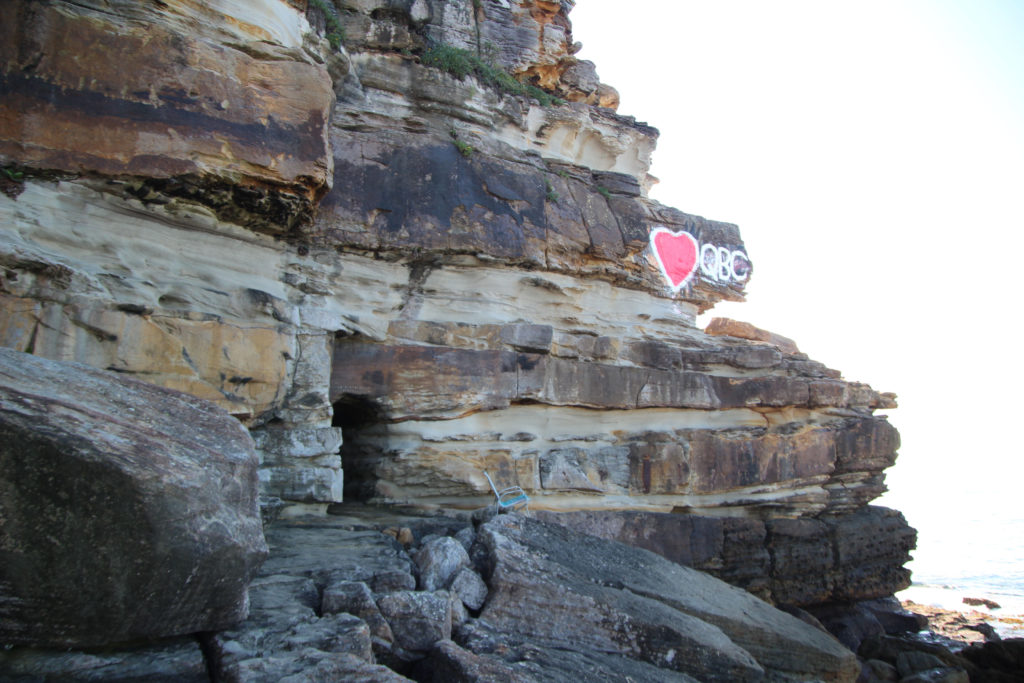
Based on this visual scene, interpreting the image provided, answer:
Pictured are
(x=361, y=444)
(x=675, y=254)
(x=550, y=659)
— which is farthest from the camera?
(x=675, y=254)

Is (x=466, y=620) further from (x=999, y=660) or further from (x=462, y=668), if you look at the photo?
(x=999, y=660)

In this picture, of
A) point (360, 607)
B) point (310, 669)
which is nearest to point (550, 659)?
point (360, 607)

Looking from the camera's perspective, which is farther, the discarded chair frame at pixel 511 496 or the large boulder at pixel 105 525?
the discarded chair frame at pixel 511 496

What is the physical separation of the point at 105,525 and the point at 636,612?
13.5 feet

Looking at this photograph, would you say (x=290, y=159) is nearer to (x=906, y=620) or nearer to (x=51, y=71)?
(x=51, y=71)

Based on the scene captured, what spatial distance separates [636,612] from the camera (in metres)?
5.79

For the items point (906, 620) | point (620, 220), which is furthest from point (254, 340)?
point (906, 620)

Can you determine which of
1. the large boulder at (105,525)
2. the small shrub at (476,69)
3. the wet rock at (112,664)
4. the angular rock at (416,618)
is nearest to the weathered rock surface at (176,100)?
the small shrub at (476,69)

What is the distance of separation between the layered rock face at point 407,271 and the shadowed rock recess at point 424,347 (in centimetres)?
4

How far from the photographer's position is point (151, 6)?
6676mm

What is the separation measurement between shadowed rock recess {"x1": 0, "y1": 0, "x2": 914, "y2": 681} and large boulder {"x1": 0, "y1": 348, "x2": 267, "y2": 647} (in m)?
0.04

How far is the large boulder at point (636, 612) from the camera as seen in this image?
5473 mm

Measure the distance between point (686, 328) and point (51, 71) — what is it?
330 inches

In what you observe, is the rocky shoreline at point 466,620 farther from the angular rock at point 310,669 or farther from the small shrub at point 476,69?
the small shrub at point 476,69
